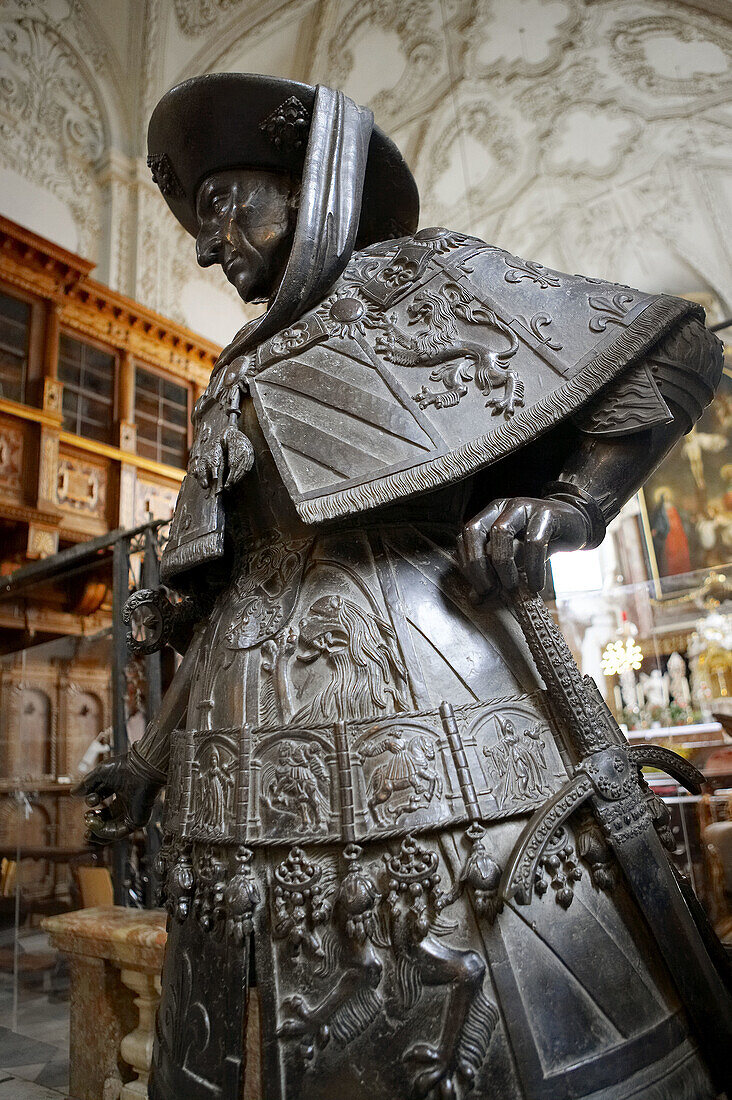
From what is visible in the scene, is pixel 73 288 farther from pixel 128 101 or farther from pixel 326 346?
pixel 326 346

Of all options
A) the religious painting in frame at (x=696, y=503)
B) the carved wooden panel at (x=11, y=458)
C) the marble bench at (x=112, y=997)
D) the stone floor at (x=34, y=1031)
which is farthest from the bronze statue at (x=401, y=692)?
the carved wooden panel at (x=11, y=458)

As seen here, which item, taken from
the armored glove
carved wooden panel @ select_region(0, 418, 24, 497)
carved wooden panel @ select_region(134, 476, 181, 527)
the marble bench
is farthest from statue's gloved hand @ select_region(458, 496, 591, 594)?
carved wooden panel @ select_region(134, 476, 181, 527)

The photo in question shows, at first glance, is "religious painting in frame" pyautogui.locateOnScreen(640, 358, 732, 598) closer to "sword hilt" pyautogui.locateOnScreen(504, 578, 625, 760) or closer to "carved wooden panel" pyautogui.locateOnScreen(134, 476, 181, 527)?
"carved wooden panel" pyautogui.locateOnScreen(134, 476, 181, 527)

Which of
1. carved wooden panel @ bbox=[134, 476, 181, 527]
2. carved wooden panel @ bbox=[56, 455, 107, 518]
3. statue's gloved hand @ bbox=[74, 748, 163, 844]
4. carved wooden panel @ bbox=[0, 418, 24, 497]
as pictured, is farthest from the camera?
carved wooden panel @ bbox=[134, 476, 181, 527]

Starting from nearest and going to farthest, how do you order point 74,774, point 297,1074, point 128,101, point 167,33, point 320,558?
point 297,1074 → point 320,558 → point 74,774 → point 167,33 → point 128,101

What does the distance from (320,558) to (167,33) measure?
743 centimetres

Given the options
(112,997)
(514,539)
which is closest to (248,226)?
(514,539)

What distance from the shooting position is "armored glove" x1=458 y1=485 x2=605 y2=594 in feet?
3.35

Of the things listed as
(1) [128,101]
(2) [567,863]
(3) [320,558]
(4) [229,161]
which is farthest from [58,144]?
(2) [567,863]

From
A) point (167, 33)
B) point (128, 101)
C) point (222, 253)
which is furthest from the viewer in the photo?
point (128, 101)

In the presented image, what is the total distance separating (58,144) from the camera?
26.2 feet

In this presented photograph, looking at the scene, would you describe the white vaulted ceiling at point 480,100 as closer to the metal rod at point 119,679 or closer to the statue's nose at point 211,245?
the metal rod at point 119,679

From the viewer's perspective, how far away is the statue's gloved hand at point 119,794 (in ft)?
4.40

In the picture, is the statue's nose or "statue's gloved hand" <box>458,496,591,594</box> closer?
"statue's gloved hand" <box>458,496,591,594</box>
